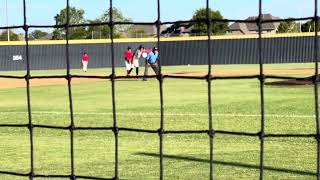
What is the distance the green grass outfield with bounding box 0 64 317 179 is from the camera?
20.3ft

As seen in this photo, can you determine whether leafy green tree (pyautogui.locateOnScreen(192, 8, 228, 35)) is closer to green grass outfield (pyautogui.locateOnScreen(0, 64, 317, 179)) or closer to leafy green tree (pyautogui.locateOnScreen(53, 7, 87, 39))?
leafy green tree (pyautogui.locateOnScreen(53, 7, 87, 39))

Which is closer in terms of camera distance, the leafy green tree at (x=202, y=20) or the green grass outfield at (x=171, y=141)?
the leafy green tree at (x=202, y=20)

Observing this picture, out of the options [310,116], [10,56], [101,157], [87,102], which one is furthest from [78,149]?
[10,56]

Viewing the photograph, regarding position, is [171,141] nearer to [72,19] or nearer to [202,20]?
[202,20]

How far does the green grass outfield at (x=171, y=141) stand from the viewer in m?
6.18

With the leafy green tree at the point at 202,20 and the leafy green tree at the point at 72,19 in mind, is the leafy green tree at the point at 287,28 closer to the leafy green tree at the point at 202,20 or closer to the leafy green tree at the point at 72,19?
the leafy green tree at the point at 202,20

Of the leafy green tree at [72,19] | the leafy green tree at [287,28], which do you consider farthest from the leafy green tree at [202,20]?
the leafy green tree at [287,28]

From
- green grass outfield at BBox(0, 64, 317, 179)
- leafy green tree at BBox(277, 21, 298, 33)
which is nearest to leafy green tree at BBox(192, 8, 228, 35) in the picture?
green grass outfield at BBox(0, 64, 317, 179)

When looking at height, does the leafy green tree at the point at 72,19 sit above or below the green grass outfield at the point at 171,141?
above

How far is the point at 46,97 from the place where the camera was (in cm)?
1589

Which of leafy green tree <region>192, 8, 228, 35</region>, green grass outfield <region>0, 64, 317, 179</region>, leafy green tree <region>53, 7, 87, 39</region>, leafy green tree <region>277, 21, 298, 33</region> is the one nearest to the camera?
leafy green tree <region>192, 8, 228, 35</region>

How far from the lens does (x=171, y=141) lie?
8.02 m

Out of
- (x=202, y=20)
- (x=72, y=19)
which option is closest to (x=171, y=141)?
(x=202, y=20)

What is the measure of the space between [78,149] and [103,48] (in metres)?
31.1
